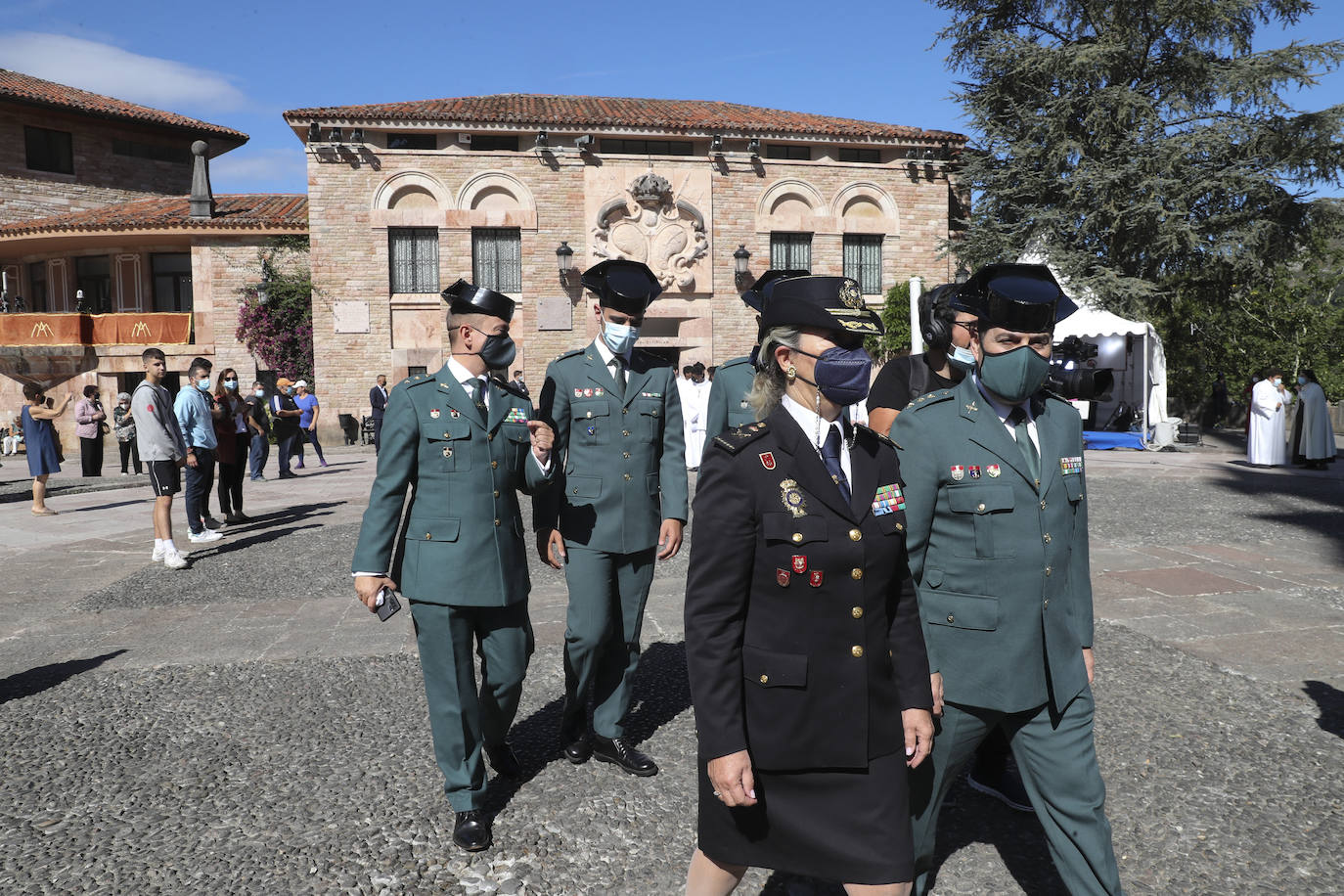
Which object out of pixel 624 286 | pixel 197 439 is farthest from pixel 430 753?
pixel 197 439

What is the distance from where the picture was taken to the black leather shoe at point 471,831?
315 cm

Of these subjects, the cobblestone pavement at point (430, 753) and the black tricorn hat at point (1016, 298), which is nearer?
the black tricorn hat at point (1016, 298)

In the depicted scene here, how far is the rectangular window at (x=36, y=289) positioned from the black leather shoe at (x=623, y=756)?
32.4 metres

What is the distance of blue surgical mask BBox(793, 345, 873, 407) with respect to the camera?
2.06m

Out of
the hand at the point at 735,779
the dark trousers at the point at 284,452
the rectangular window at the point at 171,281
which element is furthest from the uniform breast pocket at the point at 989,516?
the rectangular window at the point at 171,281

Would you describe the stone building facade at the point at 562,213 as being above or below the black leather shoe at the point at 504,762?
above

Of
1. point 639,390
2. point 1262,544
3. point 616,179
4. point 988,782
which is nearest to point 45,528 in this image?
point 639,390

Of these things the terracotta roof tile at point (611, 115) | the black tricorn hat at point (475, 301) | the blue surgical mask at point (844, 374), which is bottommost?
the blue surgical mask at point (844, 374)

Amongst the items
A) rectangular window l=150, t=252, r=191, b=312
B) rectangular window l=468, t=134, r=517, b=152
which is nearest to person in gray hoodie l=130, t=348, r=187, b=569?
rectangular window l=468, t=134, r=517, b=152

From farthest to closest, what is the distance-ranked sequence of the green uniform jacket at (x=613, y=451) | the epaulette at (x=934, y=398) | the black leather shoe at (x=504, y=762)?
the green uniform jacket at (x=613, y=451) → the black leather shoe at (x=504, y=762) → the epaulette at (x=934, y=398)

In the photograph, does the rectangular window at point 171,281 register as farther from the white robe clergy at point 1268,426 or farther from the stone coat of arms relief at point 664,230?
the white robe clergy at point 1268,426

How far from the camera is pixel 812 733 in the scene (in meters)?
2.06

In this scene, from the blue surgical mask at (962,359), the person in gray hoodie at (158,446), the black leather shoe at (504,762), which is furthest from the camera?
the person in gray hoodie at (158,446)

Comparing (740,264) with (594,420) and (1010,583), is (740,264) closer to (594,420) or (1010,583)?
(594,420)
